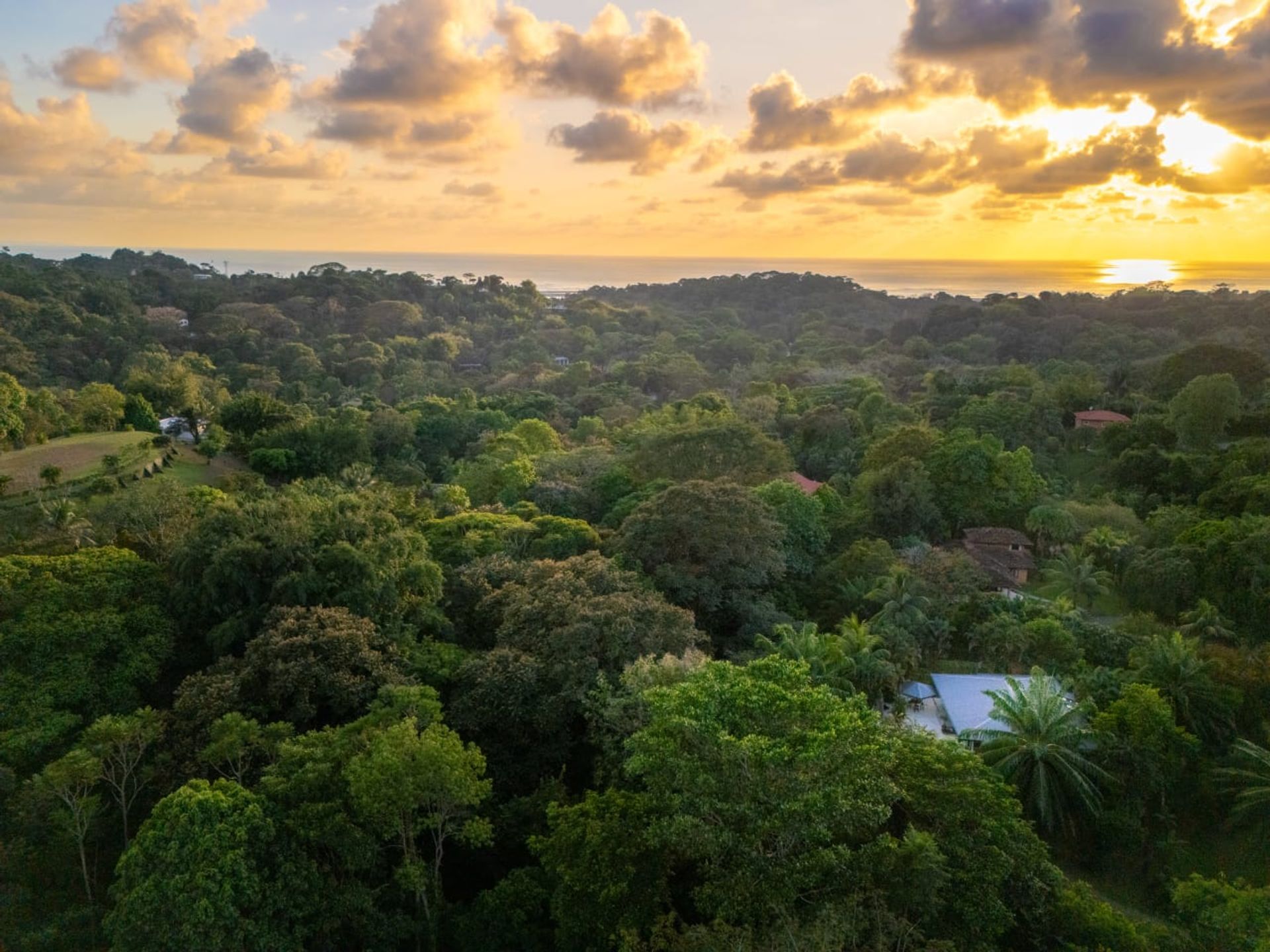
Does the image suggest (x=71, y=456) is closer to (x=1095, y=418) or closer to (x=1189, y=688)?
(x=1189, y=688)

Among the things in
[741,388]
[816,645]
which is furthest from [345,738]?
[741,388]

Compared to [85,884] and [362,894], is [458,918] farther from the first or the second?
[85,884]

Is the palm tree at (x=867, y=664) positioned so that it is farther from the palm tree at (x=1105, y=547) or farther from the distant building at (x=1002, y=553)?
the palm tree at (x=1105, y=547)

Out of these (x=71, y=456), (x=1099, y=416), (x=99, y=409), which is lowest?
(x=71, y=456)

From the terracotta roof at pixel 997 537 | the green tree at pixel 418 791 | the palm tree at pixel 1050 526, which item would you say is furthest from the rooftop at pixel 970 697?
the green tree at pixel 418 791

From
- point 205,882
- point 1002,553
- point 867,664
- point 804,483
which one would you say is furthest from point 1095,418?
point 205,882
